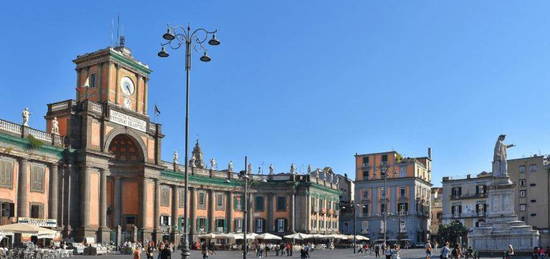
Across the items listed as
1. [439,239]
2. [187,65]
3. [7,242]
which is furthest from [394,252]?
[439,239]

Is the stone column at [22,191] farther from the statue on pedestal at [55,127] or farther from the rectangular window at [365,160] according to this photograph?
the rectangular window at [365,160]

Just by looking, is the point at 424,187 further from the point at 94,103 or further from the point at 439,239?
the point at 94,103

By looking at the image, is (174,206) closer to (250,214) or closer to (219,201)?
(219,201)

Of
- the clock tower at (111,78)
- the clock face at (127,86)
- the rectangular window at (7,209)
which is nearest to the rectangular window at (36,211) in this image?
the rectangular window at (7,209)

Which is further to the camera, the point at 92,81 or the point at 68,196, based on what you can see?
the point at 92,81

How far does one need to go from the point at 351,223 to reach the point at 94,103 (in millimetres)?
69364

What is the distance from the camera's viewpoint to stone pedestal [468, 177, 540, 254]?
53781mm

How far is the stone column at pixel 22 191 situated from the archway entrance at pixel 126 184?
11.6 meters

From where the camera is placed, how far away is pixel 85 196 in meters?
55.8

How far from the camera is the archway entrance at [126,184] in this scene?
204ft

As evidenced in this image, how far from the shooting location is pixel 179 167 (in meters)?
74.9

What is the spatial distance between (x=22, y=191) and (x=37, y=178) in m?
2.56

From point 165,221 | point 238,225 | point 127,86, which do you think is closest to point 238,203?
point 238,225

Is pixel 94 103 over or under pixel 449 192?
over
